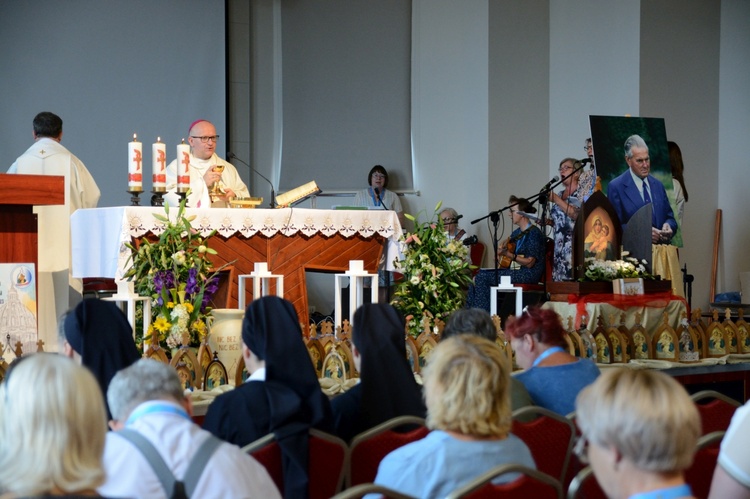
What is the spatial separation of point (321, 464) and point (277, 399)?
0.27 m

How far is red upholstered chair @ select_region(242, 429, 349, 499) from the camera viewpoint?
123 inches

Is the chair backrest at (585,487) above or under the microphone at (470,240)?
under

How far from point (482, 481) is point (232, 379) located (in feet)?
9.60

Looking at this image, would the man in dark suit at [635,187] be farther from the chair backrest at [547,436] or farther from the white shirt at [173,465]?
the white shirt at [173,465]

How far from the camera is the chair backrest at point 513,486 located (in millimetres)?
2406

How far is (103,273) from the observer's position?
6.64m

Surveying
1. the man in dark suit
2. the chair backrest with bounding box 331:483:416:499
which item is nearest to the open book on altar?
the man in dark suit

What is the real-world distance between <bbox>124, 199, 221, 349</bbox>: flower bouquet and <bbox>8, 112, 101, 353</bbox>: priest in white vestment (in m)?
1.70

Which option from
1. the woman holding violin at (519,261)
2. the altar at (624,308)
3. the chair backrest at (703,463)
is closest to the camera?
the chair backrest at (703,463)

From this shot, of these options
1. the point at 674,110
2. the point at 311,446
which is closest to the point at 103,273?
the point at 311,446

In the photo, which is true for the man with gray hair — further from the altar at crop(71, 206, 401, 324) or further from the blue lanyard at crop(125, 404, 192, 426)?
the altar at crop(71, 206, 401, 324)

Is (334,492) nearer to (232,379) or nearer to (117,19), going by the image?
(232,379)

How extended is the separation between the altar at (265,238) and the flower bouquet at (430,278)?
2.55 ft

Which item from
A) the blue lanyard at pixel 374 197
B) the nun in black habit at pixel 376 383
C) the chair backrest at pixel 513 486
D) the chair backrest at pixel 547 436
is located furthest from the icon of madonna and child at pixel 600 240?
the chair backrest at pixel 513 486
